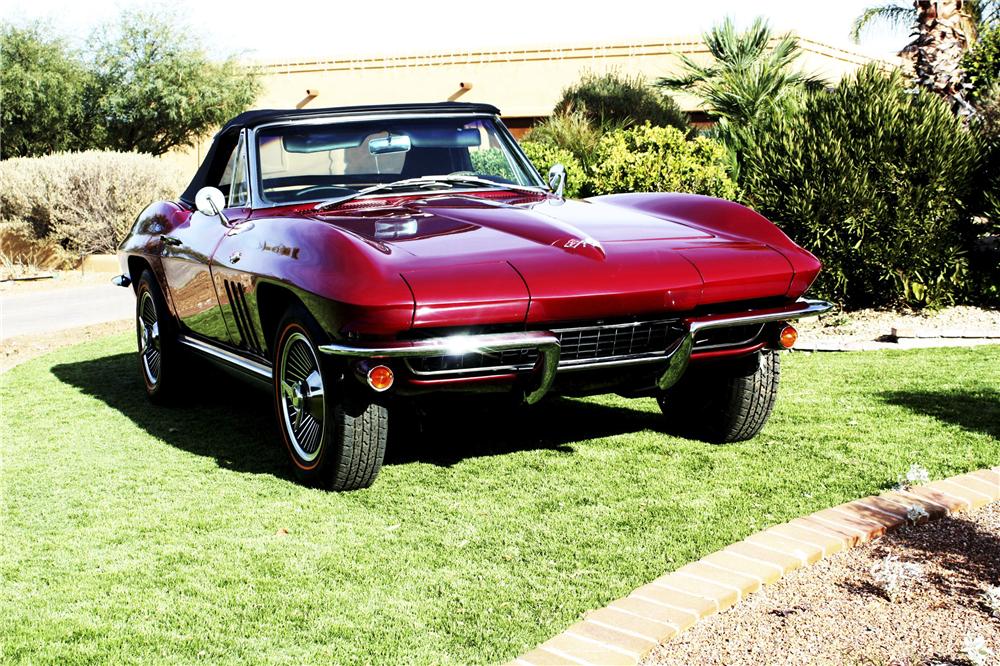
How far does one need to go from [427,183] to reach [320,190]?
0.57m

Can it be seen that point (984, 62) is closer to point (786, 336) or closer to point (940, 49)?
point (940, 49)

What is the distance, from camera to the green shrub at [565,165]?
1170cm

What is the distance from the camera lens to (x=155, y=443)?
641 centimetres

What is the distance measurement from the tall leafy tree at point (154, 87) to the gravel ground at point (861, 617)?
2823 centimetres

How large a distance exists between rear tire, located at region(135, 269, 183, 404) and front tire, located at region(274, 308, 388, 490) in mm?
2008

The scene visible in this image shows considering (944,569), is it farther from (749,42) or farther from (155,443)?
(749,42)

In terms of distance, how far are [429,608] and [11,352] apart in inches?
310

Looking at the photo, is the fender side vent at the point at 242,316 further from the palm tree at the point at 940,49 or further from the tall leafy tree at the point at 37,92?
the tall leafy tree at the point at 37,92

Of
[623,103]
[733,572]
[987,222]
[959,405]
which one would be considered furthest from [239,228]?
[623,103]

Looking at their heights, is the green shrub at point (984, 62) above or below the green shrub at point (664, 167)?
above

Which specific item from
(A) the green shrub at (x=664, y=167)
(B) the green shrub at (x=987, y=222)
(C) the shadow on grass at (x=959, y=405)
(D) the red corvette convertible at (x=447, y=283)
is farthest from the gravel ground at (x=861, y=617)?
(A) the green shrub at (x=664, y=167)

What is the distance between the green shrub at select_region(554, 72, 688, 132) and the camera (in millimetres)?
25672

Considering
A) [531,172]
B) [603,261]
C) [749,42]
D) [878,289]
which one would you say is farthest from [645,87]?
[603,261]

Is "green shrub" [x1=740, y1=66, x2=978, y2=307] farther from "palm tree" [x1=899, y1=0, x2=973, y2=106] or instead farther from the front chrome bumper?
"palm tree" [x1=899, y1=0, x2=973, y2=106]
